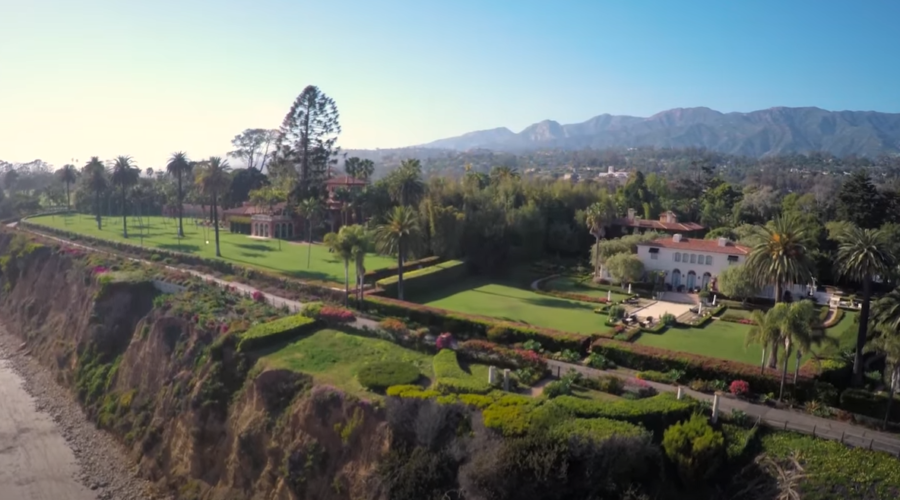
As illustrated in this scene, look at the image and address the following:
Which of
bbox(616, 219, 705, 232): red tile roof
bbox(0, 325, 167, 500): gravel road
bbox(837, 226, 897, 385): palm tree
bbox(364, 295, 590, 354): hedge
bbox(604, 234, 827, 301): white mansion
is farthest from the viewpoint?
bbox(616, 219, 705, 232): red tile roof

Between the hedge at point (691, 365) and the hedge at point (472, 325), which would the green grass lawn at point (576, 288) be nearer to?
the hedge at point (472, 325)

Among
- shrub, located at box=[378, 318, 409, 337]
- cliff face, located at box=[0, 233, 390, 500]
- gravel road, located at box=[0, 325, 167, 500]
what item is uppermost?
shrub, located at box=[378, 318, 409, 337]

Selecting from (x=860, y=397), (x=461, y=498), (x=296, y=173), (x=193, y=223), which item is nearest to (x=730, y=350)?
(x=860, y=397)

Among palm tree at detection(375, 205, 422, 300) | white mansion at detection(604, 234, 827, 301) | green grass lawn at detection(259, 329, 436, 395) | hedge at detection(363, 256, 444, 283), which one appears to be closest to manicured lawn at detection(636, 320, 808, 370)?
white mansion at detection(604, 234, 827, 301)

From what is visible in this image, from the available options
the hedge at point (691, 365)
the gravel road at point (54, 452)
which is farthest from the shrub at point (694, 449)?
the gravel road at point (54, 452)

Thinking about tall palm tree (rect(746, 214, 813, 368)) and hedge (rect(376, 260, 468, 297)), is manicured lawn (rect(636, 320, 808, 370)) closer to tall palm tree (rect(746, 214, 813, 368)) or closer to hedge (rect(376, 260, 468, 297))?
tall palm tree (rect(746, 214, 813, 368))

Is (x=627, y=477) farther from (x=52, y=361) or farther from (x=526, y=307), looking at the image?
(x=52, y=361)

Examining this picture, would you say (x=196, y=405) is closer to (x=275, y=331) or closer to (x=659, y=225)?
(x=275, y=331)
